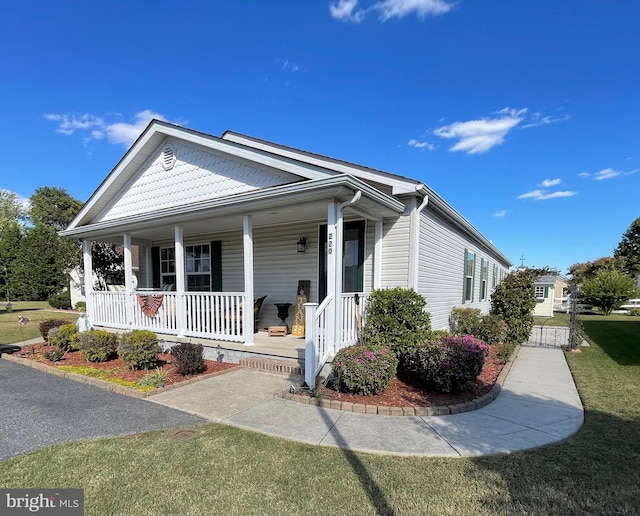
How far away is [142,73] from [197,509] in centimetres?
1200

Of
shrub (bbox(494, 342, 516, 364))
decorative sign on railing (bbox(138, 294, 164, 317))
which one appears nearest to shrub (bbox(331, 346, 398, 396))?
shrub (bbox(494, 342, 516, 364))

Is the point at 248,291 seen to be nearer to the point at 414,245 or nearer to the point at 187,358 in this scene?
the point at 187,358

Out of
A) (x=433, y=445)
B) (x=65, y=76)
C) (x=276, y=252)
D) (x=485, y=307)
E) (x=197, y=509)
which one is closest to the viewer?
(x=197, y=509)

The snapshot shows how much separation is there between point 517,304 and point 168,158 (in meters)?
10.6

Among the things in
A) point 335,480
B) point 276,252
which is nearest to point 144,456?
point 335,480

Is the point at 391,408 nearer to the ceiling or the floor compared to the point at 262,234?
nearer to the floor

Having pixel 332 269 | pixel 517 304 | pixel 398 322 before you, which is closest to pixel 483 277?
pixel 517 304

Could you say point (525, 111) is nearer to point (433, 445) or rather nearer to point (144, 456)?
point (433, 445)

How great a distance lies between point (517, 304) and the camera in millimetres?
9461

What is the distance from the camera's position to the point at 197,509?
92.0 inches

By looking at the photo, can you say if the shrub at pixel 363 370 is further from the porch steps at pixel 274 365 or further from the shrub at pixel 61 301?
the shrub at pixel 61 301

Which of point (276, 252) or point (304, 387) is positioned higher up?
point (276, 252)

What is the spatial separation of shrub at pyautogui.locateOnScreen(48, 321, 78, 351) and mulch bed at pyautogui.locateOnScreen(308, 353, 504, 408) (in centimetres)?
639

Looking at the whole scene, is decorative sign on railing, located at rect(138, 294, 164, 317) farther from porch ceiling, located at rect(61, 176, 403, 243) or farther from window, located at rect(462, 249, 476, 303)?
window, located at rect(462, 249, 476, 303)
